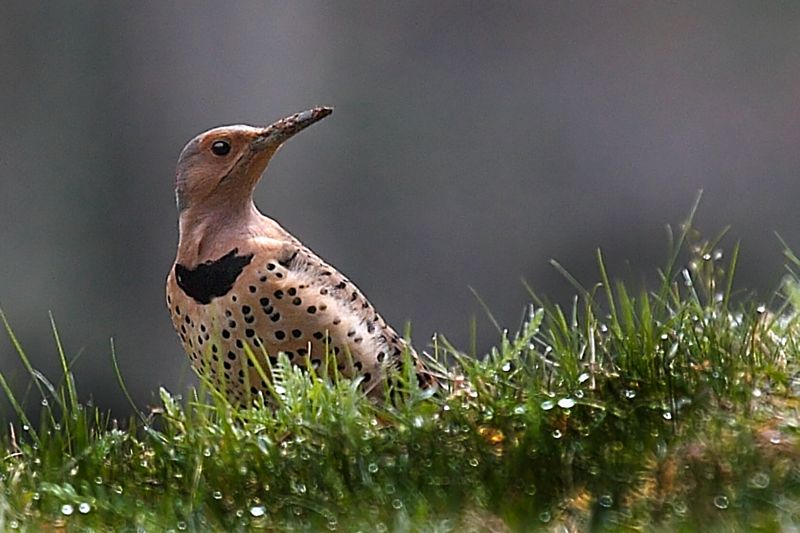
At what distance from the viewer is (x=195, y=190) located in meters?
2.69

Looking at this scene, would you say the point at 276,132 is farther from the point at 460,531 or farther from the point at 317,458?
the point at 460,531

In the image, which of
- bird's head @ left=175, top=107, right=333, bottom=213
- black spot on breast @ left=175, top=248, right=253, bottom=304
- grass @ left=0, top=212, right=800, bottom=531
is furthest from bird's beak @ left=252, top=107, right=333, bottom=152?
grass @ left=0, top=212, right=800, bottom=531

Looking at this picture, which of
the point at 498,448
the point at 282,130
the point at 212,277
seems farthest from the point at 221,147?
the point at 498,448

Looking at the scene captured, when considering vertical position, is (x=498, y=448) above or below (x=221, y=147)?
below

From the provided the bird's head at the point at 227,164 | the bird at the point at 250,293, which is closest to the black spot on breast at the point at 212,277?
the bird at the point at 250,293

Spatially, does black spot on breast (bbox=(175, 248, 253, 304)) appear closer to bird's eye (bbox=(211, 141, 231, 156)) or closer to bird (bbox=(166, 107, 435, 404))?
bird (bbox=(166, 107, 435, 404))

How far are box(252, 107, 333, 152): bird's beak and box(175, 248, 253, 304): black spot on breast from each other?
222 mm

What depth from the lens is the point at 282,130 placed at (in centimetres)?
263

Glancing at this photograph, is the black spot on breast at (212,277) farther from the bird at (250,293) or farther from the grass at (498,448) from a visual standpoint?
the grass at (498,448)

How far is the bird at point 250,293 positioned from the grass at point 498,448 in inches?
5.3

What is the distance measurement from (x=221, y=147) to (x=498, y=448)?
36.1 inches

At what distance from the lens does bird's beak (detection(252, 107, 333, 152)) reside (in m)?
2.61

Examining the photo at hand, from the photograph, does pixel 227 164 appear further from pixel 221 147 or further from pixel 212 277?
pixel 212 277

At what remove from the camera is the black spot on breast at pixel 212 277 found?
2510 millimetres
